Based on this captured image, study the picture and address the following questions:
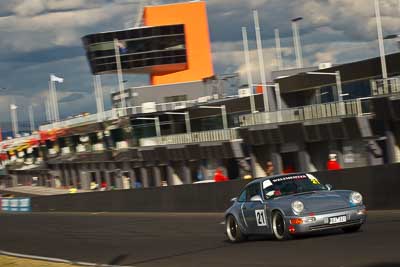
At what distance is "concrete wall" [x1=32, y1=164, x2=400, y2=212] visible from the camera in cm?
2080

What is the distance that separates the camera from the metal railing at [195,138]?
5720 cm

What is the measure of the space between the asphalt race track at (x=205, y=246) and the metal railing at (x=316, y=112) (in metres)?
17.7

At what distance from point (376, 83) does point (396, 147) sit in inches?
151

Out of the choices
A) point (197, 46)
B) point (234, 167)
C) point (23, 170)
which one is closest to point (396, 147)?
point (234, 167)

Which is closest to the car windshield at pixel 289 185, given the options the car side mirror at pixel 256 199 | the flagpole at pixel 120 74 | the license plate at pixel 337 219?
the car side mirror at pixel 256 199

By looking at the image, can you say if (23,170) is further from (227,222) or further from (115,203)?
(227,222)

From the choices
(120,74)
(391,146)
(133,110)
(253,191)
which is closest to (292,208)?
(253,191)

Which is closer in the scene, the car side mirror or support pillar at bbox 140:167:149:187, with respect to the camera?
the car side mirror

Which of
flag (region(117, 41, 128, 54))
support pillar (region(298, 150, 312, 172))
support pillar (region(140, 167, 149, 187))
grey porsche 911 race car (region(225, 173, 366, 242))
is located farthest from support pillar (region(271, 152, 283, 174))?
flag (region(117, 41, 128, 54))

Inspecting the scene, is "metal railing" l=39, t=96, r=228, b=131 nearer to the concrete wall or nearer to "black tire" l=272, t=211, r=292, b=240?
the concrete wall

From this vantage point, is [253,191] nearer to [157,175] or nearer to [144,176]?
[157,175]

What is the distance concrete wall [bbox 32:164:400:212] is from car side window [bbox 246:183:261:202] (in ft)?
19.2

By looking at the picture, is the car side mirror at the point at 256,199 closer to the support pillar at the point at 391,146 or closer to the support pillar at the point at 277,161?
the support pillar at the point at 391,146

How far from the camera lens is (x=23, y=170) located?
12706cm
